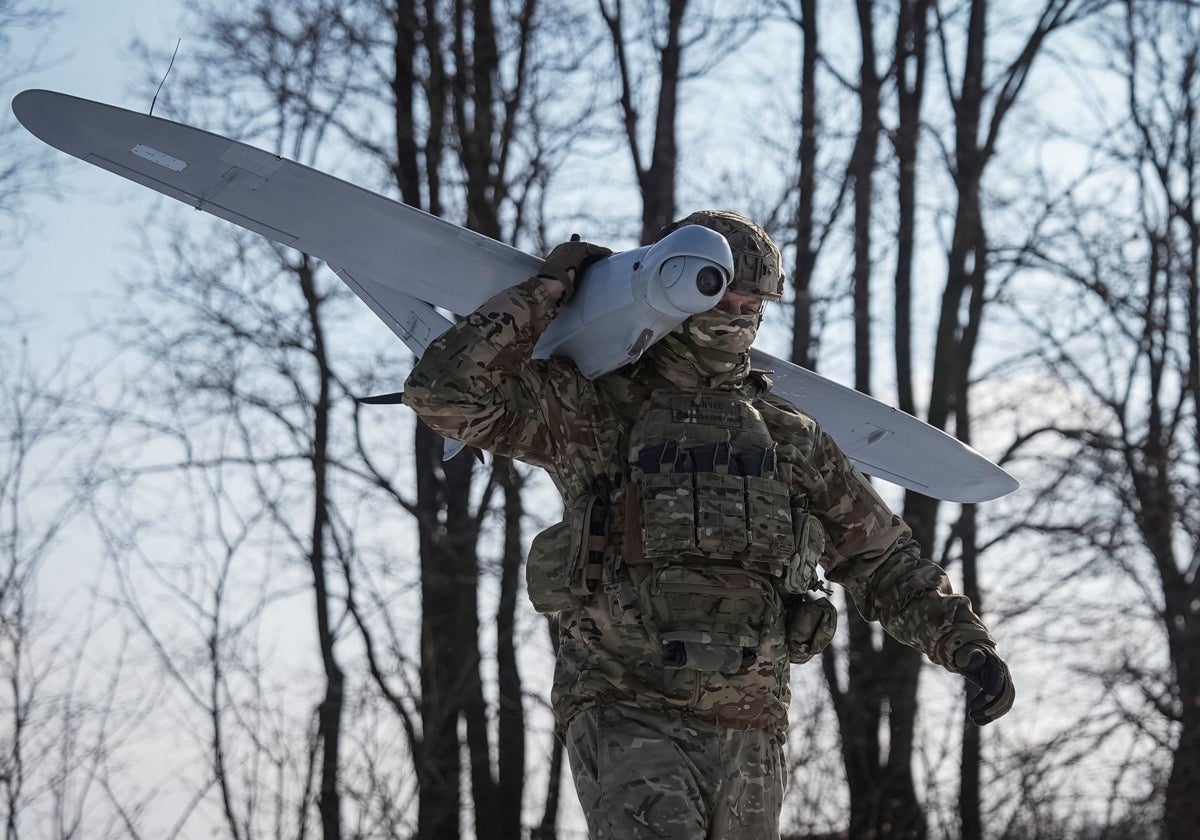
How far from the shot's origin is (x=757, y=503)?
3645mm

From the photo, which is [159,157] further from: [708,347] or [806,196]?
[806,196]

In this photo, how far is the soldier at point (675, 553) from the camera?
11.6 feet

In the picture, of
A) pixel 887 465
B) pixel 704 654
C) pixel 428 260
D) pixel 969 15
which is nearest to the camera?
pixel 704 654

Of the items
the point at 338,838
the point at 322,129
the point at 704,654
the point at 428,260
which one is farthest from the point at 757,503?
the point at 322,129

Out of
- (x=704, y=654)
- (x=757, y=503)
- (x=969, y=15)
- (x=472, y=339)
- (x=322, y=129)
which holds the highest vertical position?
(x=969, y=15)

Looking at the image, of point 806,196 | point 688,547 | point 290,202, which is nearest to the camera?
point 688,547

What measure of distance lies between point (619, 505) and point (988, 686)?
96 cm

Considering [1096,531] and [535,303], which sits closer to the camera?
[535,303]

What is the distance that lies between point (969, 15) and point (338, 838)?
24.7 ft

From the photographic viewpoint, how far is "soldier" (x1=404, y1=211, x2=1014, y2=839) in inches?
139

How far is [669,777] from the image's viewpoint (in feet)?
11.3

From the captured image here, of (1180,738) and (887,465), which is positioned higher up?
(1180,738)

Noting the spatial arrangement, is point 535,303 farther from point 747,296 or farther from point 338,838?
point 338,838

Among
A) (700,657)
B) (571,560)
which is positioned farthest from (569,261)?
(700,657)
